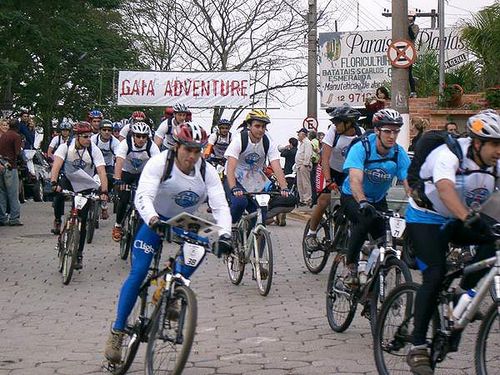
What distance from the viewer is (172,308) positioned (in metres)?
6.93

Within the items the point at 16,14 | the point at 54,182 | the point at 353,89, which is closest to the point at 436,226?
the point at 54,182

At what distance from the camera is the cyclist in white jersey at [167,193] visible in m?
7.49

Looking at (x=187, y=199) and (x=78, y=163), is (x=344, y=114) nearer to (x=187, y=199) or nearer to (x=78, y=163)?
(x=78, y=163)

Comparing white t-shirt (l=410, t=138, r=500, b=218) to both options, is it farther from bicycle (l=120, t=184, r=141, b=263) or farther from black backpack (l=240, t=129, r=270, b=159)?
bicycle (l=120, t=184, r=141, b=263)

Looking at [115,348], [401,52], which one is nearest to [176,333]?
[115,348]

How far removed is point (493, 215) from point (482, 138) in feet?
1.62

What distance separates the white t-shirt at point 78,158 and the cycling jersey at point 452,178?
7.24m

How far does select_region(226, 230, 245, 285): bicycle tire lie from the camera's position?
1209cm

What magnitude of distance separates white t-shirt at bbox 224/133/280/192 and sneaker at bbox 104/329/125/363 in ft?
16.2

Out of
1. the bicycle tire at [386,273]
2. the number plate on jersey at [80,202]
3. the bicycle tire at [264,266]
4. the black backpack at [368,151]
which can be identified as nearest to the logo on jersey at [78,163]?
the number plate on jersey at [80,202]

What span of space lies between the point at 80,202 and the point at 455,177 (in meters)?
6.98

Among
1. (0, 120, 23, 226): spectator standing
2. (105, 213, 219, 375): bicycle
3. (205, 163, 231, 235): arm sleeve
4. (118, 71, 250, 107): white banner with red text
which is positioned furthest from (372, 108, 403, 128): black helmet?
(118, 71, 250, 107): white banner with red text

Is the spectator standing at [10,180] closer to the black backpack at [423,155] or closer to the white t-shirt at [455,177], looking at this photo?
the black backpack at [423,155]

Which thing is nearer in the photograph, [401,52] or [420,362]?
[420,362]
